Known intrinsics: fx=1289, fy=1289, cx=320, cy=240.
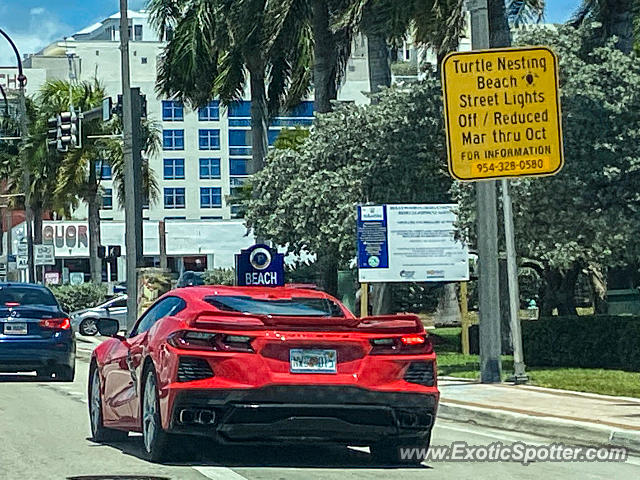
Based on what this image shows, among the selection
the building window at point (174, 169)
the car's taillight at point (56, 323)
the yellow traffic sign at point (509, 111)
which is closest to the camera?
the yellow traffic sign at point (509, 111)

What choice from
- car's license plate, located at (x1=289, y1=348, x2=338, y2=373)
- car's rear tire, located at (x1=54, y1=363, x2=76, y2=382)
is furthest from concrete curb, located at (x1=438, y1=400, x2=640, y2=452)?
car's rear tire, located at (x1=54, y1=363, x2=76, y2=382)

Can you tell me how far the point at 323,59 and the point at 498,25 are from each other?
9.07m

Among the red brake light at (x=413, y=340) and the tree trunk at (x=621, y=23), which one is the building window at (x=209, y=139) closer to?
the tree trunk at (x=621, y=23)

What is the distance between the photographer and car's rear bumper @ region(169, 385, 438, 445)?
10203 mm

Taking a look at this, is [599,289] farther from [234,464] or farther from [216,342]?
[216,342]

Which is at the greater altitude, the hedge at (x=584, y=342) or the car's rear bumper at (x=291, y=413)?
A: the car's rear bumper at (x=291, y=413)

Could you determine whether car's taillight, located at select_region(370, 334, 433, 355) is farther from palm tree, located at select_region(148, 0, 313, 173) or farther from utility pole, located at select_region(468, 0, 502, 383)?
palm tree, located at select_region(148, 0, 313, 173)

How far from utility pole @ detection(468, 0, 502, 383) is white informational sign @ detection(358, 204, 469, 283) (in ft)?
18.6

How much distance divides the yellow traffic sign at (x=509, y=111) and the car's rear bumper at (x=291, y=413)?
8.65 m

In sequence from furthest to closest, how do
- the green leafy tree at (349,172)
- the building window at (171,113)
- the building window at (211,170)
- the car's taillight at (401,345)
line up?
the building window at (211,170), the building window at (171,113), the green leafy tree at (349,172), the car's taillight at (401,345)

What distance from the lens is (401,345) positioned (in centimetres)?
1073

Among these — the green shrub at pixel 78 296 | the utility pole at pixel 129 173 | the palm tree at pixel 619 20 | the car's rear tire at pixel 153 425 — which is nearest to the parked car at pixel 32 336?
the utility pole at pixel 129 173

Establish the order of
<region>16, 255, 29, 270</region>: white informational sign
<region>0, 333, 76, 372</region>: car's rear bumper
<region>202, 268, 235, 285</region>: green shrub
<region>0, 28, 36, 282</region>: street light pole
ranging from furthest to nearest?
<region>202, 268, 235, 285</region>: green shrub
<region>16, 255, 29, 270</region>: white informational sign
<region>0, 28, 36, 282</region>: street light pole
<region>0, 333, 76, 372</region>: car's rear bumper

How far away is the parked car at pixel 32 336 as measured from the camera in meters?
20.8
